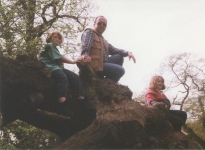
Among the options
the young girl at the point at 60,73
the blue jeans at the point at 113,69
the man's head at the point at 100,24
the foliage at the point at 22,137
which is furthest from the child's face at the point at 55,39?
the foliage at the point at 22,137

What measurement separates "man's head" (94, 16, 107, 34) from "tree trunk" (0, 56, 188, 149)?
0.88 m

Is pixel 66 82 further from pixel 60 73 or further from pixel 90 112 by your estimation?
pixel 90 112

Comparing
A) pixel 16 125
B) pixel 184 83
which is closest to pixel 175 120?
pixel 16 125

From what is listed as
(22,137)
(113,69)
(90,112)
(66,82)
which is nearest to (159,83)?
(113,69)

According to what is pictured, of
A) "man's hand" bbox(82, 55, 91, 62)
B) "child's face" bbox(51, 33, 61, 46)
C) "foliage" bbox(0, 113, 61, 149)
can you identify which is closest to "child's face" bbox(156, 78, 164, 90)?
"man's hand" bbox(82, 55, 91, 62)

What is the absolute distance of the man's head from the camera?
15.6 feet

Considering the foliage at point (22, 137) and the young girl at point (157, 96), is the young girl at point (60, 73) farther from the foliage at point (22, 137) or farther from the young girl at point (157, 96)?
the foliage at point (22, 137)

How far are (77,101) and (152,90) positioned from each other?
4.63 feet

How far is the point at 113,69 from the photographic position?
15.4 feet

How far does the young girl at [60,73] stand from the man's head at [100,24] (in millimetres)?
781

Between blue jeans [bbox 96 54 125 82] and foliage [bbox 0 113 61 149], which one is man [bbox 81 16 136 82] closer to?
blue jeans [bbox 96 54 125 82]

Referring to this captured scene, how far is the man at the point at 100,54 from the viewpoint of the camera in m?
4.64

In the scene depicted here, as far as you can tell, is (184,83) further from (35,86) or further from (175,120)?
(35,86)

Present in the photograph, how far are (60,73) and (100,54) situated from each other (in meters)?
0.95
